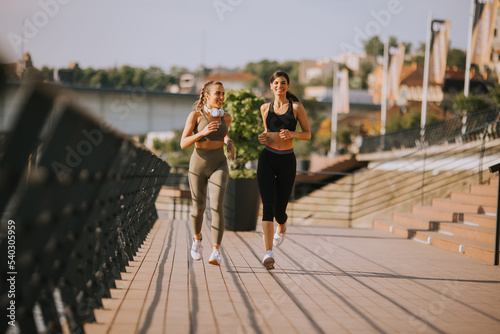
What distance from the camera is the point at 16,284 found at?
7.73 ft

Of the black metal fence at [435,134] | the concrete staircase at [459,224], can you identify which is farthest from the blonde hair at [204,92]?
the black metal fence at [435,134]

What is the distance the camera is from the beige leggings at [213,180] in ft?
20.1

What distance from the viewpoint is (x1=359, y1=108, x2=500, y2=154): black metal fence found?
22.3 meters

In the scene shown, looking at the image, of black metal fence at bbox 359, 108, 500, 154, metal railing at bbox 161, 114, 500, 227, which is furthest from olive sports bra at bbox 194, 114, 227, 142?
black metal fence at bbox 359, 108, 500, 154

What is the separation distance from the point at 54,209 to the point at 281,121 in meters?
4.10

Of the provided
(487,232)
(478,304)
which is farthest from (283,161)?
(487,232)

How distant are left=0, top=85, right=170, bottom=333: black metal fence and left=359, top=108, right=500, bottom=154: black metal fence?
55.3 feet

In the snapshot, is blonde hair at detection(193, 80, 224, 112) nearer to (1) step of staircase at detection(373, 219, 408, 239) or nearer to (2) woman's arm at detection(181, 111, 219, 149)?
(2) woman's arm at detection(181, 111, 219, 149)

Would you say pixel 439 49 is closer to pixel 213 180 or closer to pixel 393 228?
pixel 393 228

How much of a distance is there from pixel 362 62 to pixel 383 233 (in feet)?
494

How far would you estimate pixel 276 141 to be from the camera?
645cm

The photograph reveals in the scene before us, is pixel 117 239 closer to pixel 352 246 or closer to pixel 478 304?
pixel 478 304

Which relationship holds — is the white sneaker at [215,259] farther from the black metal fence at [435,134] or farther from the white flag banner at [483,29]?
the white flag banner at [483,29]

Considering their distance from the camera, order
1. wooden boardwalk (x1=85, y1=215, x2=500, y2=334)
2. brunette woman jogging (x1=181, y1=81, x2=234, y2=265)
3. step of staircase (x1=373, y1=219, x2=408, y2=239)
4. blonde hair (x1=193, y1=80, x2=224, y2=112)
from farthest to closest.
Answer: step of staircase (x1=373, y1=219, x2=408, y2=239), blonde hair (x1=193, y1=80, x2=224, y2=112), brunette woman jogging (x1=181, y1=81, x2=234, y2=265), wooden boardwalk (x1=85, y1=215, x2=500, y2=334)
